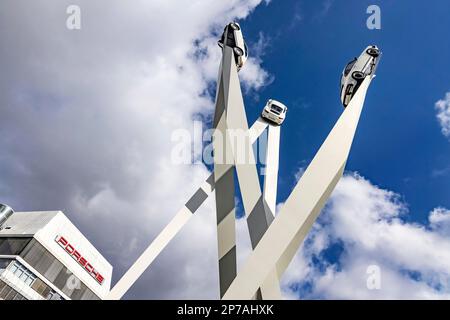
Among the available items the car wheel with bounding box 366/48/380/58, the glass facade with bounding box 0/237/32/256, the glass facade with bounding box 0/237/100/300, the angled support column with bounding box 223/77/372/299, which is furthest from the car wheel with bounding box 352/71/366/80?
the glass facade with bounding box 0/237/32/256

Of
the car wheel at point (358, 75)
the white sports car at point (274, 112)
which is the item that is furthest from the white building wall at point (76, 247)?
the car wheel at point (358, 75)

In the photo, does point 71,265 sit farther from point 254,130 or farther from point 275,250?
point 275,250

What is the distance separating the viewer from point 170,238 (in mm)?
14125

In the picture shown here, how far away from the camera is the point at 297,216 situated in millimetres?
4699

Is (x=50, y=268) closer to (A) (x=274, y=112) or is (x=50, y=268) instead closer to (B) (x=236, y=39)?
(A) (x=274, y=112)

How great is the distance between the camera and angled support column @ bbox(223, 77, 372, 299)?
4.35 metres

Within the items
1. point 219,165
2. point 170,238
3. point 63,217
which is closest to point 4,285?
point 63,217

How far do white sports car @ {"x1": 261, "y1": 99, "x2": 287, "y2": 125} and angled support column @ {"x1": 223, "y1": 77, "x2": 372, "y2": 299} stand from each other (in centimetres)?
811

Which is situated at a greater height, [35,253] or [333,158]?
[35,253]

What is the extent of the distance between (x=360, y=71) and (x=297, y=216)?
4.42 metres

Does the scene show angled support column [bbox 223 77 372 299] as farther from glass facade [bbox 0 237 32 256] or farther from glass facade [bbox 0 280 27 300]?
glass facade [bbox 0 237 32 256]

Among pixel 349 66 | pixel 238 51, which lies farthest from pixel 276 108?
pixel 349 66

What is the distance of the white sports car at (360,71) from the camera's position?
700 centimetres
